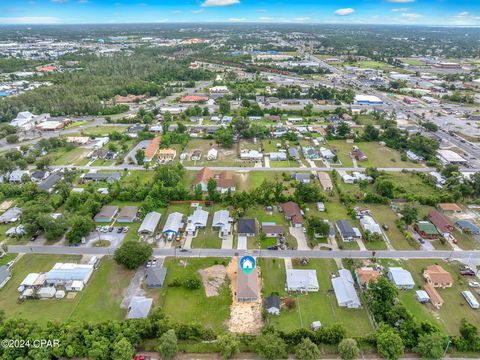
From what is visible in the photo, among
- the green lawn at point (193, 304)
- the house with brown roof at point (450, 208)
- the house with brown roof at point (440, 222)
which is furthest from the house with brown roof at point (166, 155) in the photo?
the house with brown roof at point (450, 208)

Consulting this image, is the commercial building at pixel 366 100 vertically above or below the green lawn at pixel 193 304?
above

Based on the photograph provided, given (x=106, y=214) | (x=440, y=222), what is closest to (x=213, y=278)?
(x=106, y=214)

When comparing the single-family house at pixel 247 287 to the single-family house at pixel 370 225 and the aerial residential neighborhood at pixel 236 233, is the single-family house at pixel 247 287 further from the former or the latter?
the single-family house at pixel 370 225

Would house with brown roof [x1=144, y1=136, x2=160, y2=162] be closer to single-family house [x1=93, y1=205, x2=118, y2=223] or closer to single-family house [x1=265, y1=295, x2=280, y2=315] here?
single-family house [x1=93, y1=205, x2=118, y2=223]

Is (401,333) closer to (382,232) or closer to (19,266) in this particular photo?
(382,232)

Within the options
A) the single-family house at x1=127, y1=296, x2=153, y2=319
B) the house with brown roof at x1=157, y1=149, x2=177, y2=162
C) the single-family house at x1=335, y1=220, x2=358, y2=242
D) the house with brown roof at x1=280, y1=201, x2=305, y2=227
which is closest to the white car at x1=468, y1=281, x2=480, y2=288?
the single-family house at x1=335, y1=220, x2=358, y2=242

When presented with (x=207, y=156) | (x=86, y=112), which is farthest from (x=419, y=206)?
(x=86, y=112)
